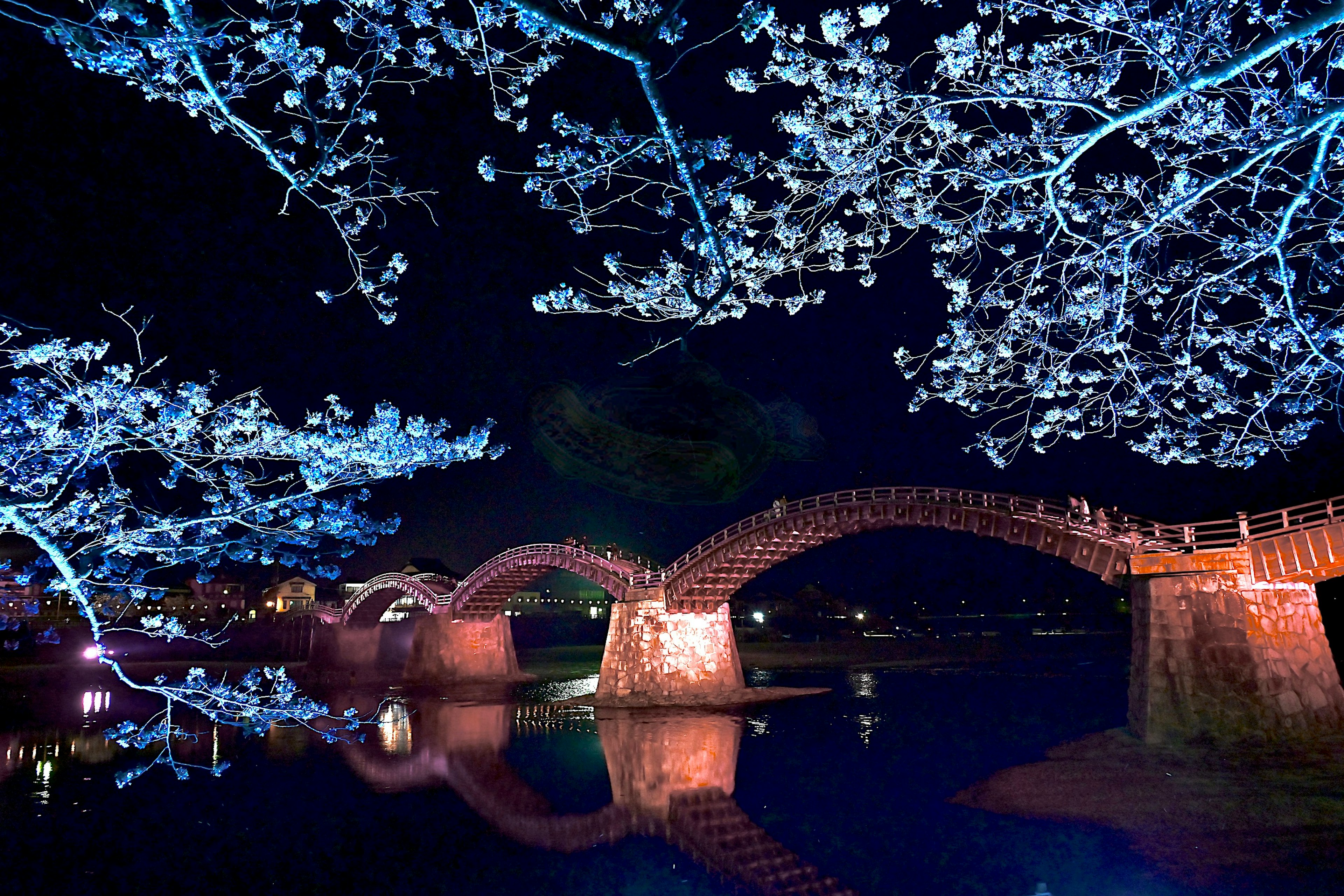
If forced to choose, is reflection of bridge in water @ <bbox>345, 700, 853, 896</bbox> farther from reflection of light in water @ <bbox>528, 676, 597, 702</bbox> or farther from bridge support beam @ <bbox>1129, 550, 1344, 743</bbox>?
bridge support beam @ <bbox>1129, 550, 1344, 743</bbox>

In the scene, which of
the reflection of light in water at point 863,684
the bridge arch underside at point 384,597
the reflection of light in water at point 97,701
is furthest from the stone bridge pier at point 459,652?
the reflection of light in water at point 863,684

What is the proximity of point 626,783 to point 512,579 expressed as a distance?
91.8 feet

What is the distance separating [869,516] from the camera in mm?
29203

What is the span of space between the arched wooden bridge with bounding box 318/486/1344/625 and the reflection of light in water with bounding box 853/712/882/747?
6.52 metres

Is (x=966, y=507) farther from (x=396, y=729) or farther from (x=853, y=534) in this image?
(x=396, y=729)

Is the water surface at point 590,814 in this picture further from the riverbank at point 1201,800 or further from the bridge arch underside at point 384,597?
the bridge arch underside at point 384,597

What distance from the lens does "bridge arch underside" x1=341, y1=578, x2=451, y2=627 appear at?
52344mm

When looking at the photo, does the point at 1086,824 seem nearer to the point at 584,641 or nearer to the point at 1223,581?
the point at 1223,581

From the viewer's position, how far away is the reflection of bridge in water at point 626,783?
1362 centimetres

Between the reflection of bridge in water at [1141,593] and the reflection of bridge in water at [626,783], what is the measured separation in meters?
3.98

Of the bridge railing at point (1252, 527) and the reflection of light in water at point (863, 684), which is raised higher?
the bridge railing at point (1252, 527)

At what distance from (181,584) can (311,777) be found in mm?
81339

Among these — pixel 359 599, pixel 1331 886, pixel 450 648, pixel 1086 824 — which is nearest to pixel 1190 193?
pixel 1331 886

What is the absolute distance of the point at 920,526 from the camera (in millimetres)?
28641
